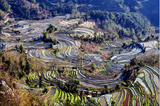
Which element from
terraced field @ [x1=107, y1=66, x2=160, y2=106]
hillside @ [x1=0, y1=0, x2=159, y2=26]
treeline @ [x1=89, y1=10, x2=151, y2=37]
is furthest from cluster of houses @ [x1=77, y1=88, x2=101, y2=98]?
hillside @ [x1=0, y1=0, x2=159, y2=26]

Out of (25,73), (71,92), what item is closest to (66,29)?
(25,73)

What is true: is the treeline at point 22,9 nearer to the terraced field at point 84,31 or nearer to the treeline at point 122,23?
the treeline at point 122,23

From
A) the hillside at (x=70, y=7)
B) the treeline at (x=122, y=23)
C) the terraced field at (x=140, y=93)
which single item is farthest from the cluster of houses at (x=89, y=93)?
the hillside at (x=70, y=7)

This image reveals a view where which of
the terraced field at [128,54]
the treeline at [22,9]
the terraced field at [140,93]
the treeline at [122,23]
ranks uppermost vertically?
the treeline at [22,9]

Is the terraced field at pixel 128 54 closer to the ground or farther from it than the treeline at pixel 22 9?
closer to the ground

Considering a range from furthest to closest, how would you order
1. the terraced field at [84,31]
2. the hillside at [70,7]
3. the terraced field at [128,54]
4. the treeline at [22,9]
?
1. the hillside at [70,7]
2. the treeline at [22,9]
3. the terraced field at [84,31]
4. the terraced field at [128,54]

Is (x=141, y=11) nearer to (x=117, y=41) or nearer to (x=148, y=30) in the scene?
(x=148, y=30)

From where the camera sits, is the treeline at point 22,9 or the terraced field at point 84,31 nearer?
the terraced field at point 84,31

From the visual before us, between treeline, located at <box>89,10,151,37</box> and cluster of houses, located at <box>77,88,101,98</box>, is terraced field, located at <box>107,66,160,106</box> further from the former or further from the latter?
treeline, located at <box>89,10,151,37</box>

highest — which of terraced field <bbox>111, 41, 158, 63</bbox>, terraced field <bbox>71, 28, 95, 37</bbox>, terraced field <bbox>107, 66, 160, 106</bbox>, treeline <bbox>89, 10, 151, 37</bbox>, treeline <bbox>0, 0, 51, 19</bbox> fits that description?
treeline <bbox>0, 0, 51, 19</bbox>

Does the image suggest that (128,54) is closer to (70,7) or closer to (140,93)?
(140,93)

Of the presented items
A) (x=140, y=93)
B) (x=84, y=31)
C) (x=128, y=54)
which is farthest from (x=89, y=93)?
(x=84, y=31)

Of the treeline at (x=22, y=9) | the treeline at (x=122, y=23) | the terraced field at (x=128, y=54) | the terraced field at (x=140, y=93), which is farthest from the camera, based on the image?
the treeline at (x=22, y=9)
